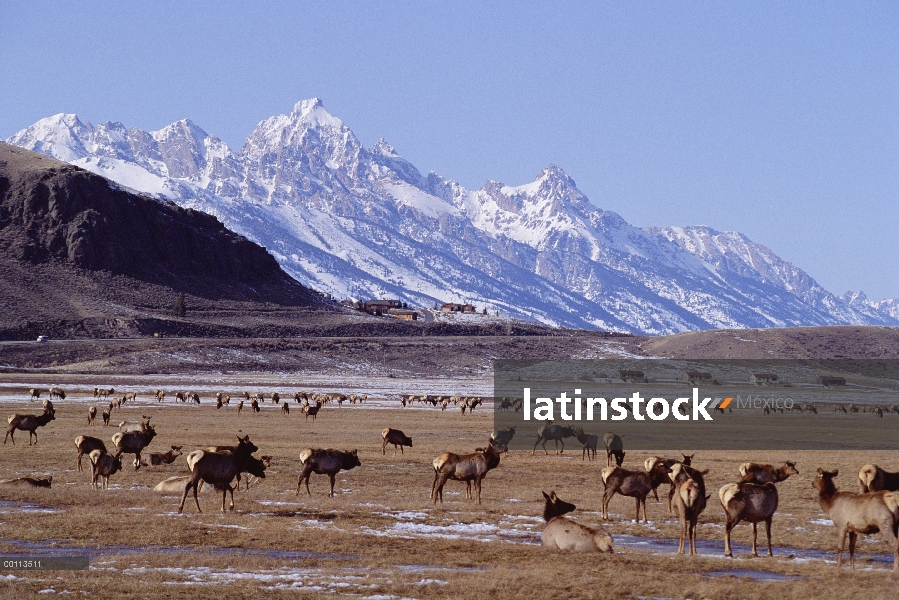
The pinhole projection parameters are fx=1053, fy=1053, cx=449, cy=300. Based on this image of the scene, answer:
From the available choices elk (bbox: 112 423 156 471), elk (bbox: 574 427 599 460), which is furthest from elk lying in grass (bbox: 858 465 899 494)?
elk (bbox: 112 423 156 471)

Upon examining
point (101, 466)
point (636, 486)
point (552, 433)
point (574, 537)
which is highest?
point (552, 433)

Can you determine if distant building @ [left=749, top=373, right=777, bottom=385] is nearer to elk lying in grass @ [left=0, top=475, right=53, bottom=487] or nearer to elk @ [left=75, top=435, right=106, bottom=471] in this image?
elk @ [left=75, top=435, right=106, bottom=471]

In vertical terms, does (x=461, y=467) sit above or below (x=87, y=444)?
below

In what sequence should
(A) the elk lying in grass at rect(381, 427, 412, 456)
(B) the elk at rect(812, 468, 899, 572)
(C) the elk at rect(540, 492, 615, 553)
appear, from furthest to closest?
(A) the elk lying in grass at rect(381, 427, 412, 456)
(C) the elk at rect(540, 492, 615, 553)
(B) the elk at rect(812, 468, 899, 572)

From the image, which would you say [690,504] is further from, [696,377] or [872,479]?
[696,377]

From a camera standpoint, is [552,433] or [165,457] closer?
[165,457]

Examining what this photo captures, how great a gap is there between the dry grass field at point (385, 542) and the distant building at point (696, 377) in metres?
102

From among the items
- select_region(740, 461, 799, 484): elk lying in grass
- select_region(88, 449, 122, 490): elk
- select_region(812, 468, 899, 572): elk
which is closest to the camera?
select_region(812, 468, 899, 572): elk

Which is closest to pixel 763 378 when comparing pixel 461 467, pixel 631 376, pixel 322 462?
pixel 631 376

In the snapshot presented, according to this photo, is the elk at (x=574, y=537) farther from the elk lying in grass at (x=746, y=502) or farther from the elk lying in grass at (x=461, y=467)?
the elk lying in grass at (x=461, y=467)

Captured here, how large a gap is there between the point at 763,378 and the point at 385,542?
125746 mm

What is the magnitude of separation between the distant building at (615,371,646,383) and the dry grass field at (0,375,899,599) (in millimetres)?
96403

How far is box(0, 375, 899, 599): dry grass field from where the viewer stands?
1616 cm

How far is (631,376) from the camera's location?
132375mm
